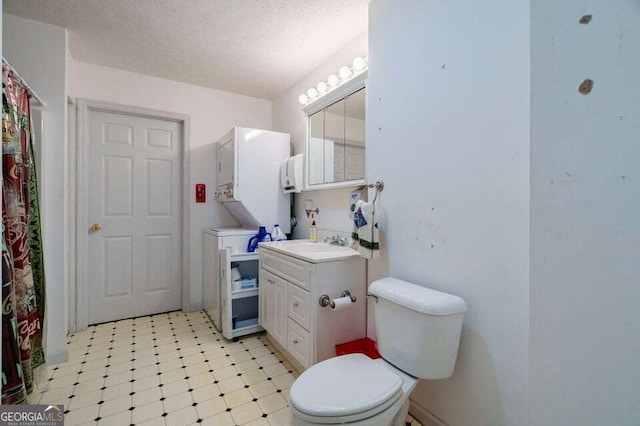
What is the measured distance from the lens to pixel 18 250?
142 centimetres

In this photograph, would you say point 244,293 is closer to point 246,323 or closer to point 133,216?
point 246,323

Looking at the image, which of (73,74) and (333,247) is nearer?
(333,247)

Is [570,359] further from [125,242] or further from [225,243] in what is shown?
[125,242]

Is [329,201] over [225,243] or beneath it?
over

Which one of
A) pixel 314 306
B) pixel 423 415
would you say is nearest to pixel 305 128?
pixel 314 306

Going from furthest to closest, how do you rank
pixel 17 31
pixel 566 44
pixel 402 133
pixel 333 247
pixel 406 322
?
pixel 333 247, pixel 17 31, pixel 402 133, pixel 406 322, pixel 566 44

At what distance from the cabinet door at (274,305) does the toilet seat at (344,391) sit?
73 centimetres

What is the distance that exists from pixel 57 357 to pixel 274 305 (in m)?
1.55

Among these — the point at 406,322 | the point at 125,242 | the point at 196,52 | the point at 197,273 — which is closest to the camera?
the point at 406,322

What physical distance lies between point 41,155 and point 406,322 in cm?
248

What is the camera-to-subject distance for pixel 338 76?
2.14 meters

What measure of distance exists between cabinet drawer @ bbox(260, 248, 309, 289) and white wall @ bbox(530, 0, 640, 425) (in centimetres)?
115

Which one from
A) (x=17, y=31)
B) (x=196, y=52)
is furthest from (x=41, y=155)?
(x=196, y=52)

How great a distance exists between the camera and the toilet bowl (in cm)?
96
